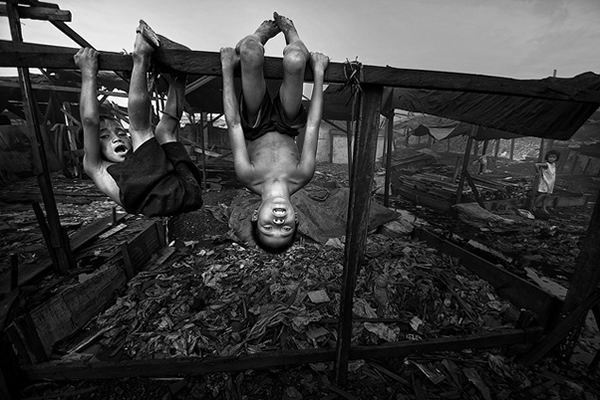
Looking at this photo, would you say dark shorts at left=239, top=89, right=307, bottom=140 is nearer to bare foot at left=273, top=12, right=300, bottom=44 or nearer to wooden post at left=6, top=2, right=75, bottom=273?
bare foot at left=273, top=12, right=300, bottom=44

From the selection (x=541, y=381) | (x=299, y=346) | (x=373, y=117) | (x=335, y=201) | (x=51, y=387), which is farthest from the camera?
(x=335, y=201)

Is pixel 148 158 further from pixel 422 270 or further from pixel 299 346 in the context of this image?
pixel 422 270

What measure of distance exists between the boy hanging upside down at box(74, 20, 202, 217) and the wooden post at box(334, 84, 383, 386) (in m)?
1.46

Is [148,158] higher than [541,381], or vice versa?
[148,158]

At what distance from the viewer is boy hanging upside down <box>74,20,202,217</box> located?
1.79m

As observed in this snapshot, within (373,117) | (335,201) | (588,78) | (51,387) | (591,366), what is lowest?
(51,387)

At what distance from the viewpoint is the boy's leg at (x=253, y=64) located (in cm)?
189

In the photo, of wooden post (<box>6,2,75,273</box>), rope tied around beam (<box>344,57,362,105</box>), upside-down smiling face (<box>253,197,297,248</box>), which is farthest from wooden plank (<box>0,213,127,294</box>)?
rope tied around beam (<box>344,57,362,105</box>)

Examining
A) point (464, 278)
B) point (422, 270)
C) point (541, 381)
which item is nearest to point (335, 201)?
point (422, 270)

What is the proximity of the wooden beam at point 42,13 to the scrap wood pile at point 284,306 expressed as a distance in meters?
4.65

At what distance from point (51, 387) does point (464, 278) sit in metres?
7.10

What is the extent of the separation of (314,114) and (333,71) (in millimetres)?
373

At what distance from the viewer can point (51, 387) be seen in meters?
3.15

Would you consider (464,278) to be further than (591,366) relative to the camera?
Yes
